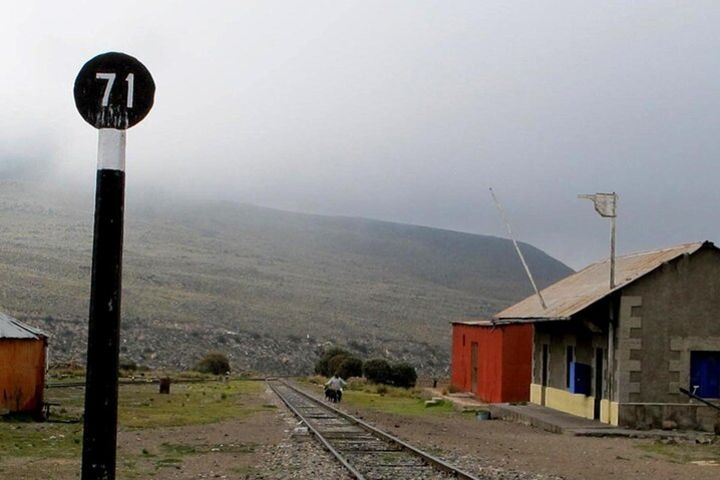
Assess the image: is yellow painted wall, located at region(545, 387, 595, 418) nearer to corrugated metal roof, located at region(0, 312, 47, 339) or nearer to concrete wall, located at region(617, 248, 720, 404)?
concrete wall, located at region(617, 248, 720, 404)

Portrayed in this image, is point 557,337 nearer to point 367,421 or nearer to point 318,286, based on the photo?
point 367,421

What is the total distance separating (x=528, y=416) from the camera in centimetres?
2661

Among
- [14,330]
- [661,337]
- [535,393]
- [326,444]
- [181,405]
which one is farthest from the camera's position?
[181,405]

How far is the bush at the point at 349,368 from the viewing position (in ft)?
192

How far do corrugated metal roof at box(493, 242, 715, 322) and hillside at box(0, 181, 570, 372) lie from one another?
130 feet

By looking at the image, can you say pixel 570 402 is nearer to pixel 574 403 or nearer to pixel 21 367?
pixel 574 403

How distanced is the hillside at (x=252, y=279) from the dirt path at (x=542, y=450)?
44632 millimetres

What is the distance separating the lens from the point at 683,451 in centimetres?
1997

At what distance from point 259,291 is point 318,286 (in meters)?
14.7

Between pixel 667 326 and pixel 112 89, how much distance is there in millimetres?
19756

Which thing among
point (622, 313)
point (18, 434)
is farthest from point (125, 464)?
point (622, 313)

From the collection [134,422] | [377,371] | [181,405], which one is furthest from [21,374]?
[377,371]

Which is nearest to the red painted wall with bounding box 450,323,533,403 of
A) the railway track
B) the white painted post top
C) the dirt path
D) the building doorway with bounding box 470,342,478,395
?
the building doorway with bounding box 470,342,478,395

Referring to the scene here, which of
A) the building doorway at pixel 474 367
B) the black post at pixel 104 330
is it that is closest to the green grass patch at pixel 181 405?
the building doorway at pixel 474 367
